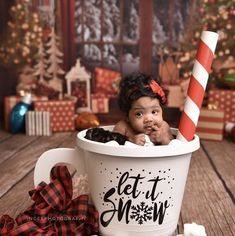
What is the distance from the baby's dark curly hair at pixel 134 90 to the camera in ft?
2.99

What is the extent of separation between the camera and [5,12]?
3055 mm

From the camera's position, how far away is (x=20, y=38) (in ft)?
9.93

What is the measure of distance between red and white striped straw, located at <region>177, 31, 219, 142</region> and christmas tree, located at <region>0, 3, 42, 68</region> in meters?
2.31

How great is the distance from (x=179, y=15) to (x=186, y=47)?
235mm

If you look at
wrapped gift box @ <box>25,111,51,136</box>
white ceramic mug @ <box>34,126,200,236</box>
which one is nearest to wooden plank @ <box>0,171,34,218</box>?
white ceramic mug @ <box>34,126,200,236</box>

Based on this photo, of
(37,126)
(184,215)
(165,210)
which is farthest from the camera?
(37,126)

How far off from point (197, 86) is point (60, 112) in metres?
1.86

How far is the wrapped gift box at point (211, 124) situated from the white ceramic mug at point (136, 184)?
61.4 inches

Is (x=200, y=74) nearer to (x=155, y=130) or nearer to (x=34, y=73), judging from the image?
(x=155, y=130)

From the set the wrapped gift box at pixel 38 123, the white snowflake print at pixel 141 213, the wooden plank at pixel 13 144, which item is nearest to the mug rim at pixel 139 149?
the white snowflake print at pixel 141 213

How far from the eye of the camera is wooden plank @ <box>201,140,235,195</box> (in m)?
1.50

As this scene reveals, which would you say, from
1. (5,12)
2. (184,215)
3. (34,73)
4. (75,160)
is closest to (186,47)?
(34,73)

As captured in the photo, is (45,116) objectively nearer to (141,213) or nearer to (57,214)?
(57,214)

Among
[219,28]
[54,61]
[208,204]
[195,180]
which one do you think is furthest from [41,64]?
[208,204]
